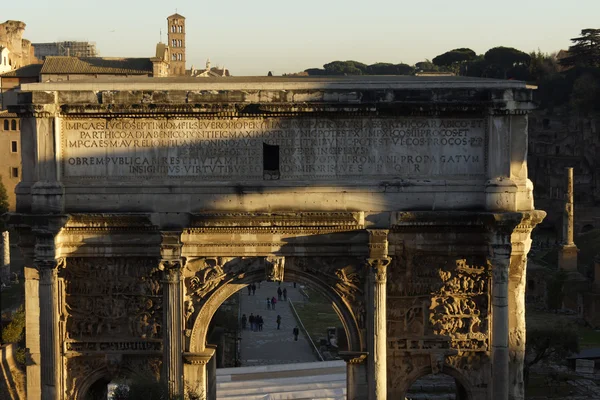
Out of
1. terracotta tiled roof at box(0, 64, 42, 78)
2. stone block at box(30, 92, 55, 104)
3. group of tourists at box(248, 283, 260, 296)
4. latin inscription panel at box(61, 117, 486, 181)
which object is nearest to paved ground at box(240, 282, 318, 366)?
group of tourists at box(248, 283, 260, 296)

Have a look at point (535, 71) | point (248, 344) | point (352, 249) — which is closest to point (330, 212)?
point (352, 249)

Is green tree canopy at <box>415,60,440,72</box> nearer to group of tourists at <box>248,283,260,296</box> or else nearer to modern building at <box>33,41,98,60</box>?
modern building at <box>33,41,98,60</box>

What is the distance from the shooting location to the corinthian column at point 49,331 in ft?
65.2

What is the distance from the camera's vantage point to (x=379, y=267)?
64.5 ft

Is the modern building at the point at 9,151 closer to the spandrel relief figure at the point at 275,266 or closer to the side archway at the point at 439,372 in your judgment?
the spandrel relief figure at the point at 275,266

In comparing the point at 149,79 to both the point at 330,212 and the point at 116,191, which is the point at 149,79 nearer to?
the point at 116,191

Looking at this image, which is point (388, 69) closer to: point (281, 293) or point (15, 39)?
point (15, 39)

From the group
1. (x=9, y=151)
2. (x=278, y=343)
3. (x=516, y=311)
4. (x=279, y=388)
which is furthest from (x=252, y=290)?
(x=516, y=311)

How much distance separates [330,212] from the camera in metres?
19.6

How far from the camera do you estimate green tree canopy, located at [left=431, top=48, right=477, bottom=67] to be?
126 m

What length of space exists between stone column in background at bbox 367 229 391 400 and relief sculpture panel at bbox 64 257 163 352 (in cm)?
358

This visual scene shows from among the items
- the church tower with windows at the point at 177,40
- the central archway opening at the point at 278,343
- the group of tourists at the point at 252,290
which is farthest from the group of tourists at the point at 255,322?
the church tower with windows at the point at 177,40

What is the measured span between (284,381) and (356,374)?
15.4m

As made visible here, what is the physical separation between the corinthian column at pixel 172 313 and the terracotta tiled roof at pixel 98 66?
6148 centimetres
